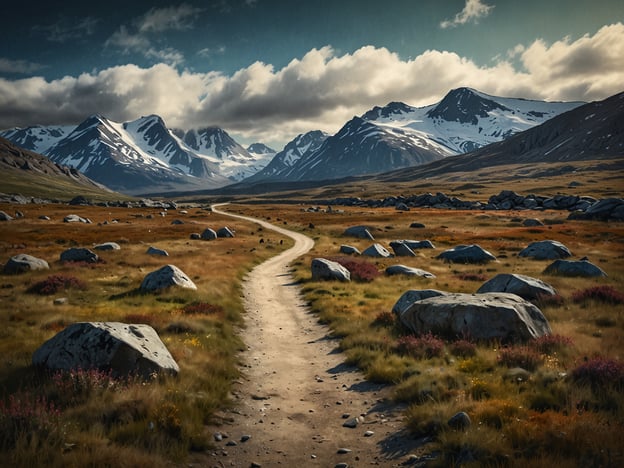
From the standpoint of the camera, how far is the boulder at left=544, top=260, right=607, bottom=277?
3023 centimetres

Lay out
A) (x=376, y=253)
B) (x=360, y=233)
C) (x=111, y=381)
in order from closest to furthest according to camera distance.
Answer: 1. (x=111, y=381)
2. (x=376, y=253)
3. (x=360, y=233)

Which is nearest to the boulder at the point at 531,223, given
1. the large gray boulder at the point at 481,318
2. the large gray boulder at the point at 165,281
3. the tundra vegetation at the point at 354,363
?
the tundra vegetation at the point at 354,363

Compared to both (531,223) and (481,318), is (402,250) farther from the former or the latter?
(531,223)

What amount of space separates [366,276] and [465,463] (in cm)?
2404

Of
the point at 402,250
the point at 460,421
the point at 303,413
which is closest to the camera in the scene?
the point at 460,421

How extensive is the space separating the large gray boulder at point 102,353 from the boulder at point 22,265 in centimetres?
2421

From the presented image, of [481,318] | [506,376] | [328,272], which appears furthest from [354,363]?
[328,272]

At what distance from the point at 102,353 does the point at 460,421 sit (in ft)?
32.4

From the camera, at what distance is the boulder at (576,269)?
30234 millimetres

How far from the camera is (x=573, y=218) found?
294ft

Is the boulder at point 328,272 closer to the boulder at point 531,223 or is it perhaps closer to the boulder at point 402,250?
the boulder at point 402,250

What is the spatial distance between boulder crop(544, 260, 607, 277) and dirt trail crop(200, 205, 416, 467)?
23.1 m

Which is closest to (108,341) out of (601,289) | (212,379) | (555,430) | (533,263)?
(212,379)

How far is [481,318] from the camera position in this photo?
15258 millimetres
